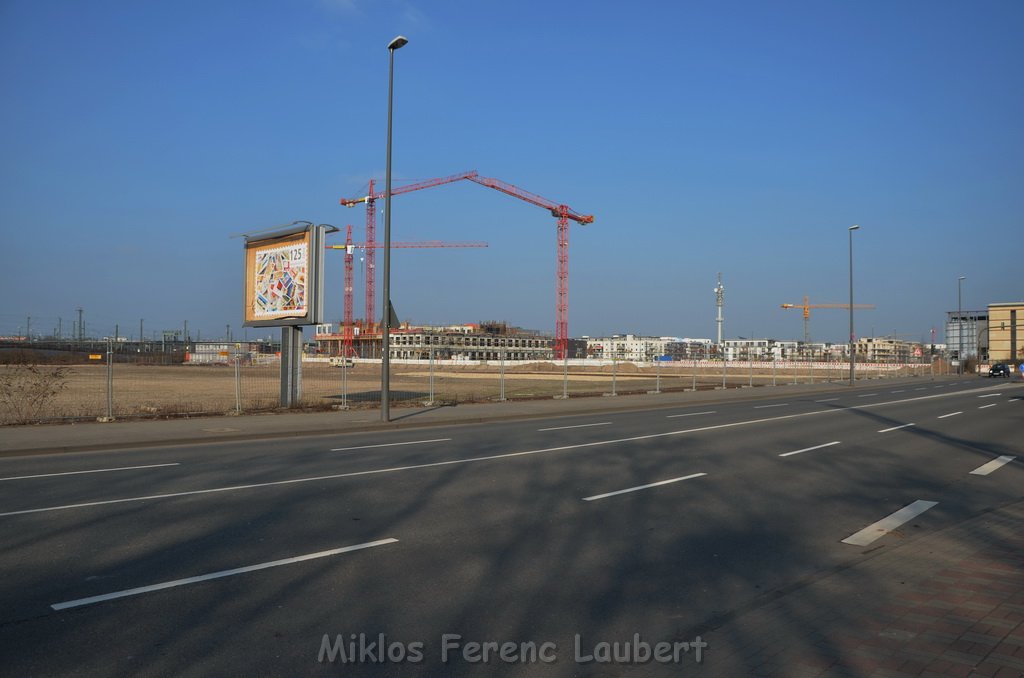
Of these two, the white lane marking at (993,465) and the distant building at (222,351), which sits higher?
the distant building at (222,351)

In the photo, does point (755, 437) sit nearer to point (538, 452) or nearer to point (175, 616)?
point (538, 452)

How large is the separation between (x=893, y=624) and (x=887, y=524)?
12.8 feet

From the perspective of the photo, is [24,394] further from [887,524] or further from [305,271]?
[887,524]

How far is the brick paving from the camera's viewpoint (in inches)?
187

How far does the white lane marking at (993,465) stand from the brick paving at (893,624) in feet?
20.7

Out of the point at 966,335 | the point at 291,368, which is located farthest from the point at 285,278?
the point at 966,335

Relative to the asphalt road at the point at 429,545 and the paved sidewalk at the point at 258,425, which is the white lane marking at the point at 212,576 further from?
the paved sidewalk at the point at 258,425

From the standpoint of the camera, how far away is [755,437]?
1792cm

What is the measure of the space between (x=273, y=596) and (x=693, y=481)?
728 cm

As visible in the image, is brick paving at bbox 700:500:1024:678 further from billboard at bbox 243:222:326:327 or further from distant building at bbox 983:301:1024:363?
distant building at bbox 983:301:1024:363

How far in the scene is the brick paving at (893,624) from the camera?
187 inches

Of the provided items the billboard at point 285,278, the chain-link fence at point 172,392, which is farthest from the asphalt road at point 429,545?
the billboard at point 285,278

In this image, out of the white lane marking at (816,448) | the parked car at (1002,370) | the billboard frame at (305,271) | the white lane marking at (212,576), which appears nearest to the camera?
the white lane marking at (212,576)

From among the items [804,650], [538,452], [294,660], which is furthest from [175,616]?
[538,452]
